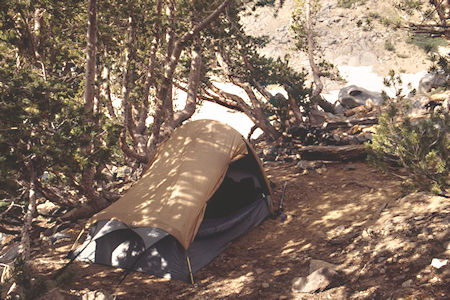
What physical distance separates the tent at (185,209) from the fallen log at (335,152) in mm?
3419

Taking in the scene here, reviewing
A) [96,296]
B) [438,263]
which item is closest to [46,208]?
[96,296]

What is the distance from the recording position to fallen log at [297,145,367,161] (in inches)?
402

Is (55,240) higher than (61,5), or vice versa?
(61,5)

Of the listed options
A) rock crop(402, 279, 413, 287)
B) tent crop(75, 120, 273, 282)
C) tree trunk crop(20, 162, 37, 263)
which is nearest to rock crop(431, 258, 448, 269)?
rock crop(402, 279, 413, 287)

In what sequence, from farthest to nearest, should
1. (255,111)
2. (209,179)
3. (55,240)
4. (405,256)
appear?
(255,111) < (55,240) < (209,179) < (405,256)

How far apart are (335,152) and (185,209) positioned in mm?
6475

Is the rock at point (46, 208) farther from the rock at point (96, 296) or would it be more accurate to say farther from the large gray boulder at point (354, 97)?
the large gray boulder at point (354, 97)

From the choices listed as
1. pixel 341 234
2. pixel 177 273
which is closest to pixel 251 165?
pixel 341 234

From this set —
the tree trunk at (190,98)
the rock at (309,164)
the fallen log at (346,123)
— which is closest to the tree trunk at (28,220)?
the tree trunk at (190,98)

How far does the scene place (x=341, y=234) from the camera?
6.30 meters

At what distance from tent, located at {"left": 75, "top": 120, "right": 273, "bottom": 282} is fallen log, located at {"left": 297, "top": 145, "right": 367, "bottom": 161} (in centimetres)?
342

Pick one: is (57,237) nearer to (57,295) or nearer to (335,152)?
(57,295)

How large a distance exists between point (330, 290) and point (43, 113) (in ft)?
16.1

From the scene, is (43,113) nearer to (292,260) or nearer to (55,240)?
(55,240)
